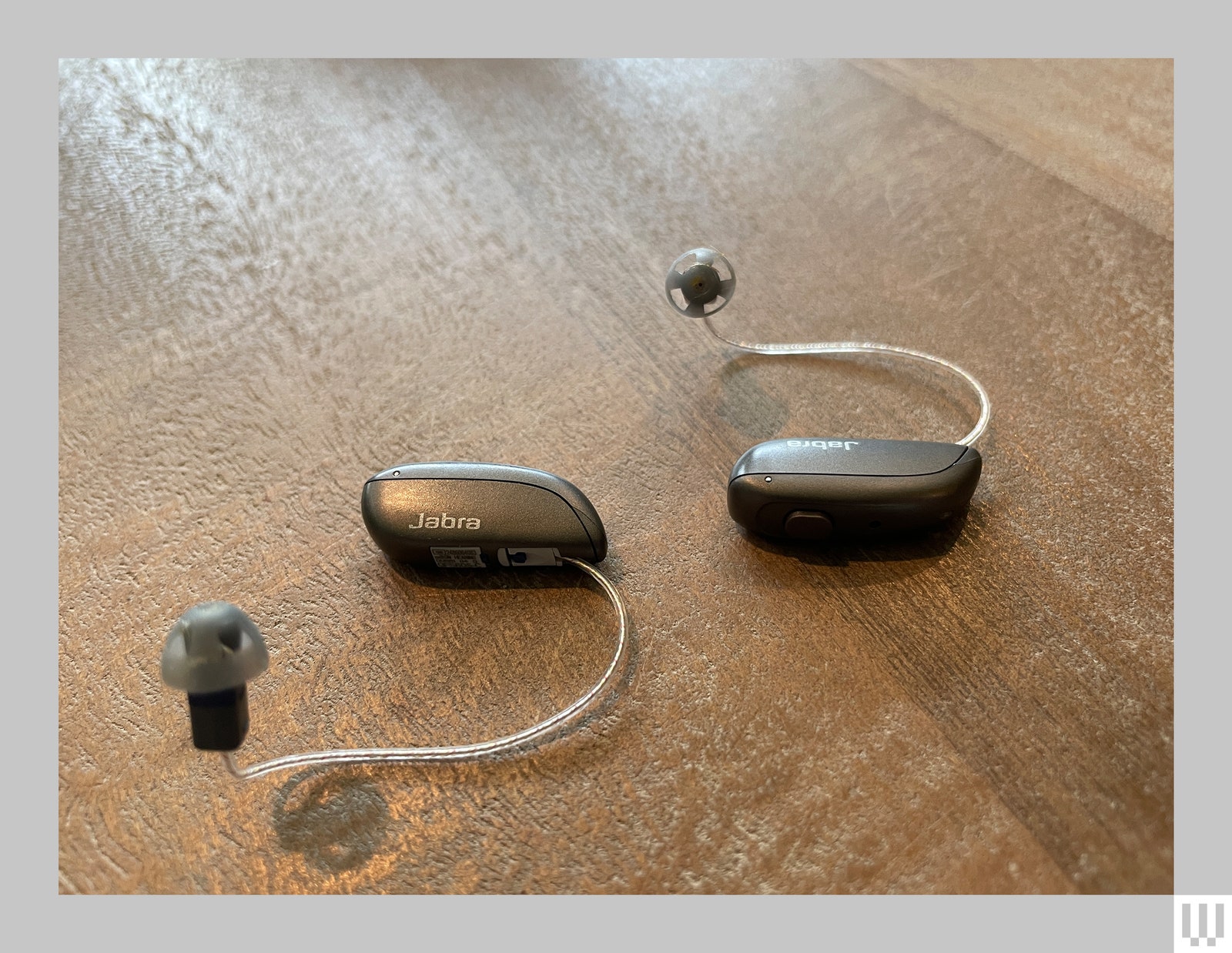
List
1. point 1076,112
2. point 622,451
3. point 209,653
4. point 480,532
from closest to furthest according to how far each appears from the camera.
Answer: point 209,653 → point 480,532 → point 622,451 → point 1076,112

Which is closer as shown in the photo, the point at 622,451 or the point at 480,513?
the point at 480,513

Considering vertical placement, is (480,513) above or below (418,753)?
above

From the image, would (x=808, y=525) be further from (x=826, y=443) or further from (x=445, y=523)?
(x=445, y=523)

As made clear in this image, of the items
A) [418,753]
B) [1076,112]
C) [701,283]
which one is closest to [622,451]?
[701,283]

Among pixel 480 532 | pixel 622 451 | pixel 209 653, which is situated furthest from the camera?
pixel 622 451

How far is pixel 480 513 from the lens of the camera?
31.1 inches

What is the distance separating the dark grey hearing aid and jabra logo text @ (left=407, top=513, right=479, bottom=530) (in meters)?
0.17

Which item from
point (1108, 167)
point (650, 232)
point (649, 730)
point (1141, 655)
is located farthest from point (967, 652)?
point (1108, 167)

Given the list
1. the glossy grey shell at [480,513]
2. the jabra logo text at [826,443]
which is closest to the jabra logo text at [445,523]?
the glossy grey shell at [480,513]

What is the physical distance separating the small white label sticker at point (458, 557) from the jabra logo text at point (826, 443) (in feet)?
0.88

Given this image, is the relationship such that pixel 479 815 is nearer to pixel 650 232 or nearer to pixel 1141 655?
pixel 1141 655

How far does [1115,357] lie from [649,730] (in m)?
0.58

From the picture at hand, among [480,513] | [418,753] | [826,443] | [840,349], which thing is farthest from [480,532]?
[840,349]

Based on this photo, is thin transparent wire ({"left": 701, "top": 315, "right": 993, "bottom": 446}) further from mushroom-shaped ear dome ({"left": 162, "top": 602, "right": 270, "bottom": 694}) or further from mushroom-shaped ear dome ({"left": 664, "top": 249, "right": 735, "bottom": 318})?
mushroom-shaped ear dome ({"left": 162, "top": 602, "right": 270, "bottom": 694})
